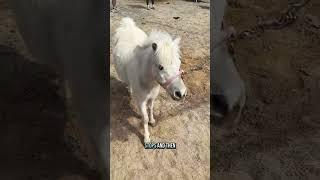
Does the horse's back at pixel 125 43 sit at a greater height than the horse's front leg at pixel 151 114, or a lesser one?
greater

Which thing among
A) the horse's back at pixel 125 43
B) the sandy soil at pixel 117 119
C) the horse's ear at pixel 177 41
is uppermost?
the horse's ear at pixel 177 41

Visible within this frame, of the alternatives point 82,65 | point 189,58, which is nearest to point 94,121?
point 82,65

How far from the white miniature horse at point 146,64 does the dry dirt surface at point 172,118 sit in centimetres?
4

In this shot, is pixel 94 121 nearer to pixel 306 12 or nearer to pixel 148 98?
pixel 148 98

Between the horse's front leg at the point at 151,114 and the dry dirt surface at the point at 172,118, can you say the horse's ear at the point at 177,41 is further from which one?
the horse's front leg at the point at 151,114

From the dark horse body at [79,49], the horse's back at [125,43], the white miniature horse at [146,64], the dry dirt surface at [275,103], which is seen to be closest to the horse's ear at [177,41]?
the white miniature horse at [146,64]

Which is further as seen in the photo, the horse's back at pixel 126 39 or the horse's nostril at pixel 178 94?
the horse's back at pixel 126 39

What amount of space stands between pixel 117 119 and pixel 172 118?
202 mm

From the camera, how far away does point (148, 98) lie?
174 cm

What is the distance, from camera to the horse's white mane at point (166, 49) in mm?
1554

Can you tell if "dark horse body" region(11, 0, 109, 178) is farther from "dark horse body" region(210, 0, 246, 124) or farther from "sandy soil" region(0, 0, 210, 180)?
"dark horse body" region(210, 0, 246, 124)

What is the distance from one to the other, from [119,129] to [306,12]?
0.93 meters

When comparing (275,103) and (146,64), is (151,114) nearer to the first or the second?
(146,64)

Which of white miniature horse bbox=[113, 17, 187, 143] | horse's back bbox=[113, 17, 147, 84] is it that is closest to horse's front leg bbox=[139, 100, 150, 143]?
white miniature horse bbox=[113, 17, 187, 143]
